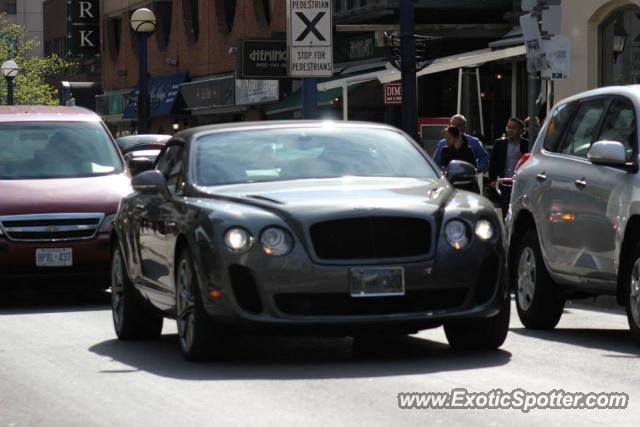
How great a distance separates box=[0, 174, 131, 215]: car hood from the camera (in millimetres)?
15898

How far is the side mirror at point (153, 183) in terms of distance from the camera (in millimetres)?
11422

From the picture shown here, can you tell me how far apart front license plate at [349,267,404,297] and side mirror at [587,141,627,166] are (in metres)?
2.26

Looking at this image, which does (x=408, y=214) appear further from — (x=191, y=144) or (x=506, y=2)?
(x=506, y=2)

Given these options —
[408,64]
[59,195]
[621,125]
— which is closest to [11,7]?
[408,64]

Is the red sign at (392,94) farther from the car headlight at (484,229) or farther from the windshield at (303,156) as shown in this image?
the car headlight at (484,229)

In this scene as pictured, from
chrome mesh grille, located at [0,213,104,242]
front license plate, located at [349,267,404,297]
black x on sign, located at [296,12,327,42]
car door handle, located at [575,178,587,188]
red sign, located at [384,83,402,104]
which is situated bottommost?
chrome mesh grille, located at [0,213,104,242]

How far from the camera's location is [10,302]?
55.0 ft

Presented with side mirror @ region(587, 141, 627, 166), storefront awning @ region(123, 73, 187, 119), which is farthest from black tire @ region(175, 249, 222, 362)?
storefront awning @ region(123, 73, 187, 119)

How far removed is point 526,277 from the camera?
13289 mm

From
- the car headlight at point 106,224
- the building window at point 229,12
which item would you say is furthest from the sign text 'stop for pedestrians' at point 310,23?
the building window at point 229,12

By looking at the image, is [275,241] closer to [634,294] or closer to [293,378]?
[293,378]

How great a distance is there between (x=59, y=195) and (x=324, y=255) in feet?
21.6

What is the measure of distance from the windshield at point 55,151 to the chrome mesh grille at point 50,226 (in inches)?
37.1

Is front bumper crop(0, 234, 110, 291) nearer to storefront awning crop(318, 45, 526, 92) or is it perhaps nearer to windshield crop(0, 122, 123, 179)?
windshield crop(0, 122, 123, 179)
